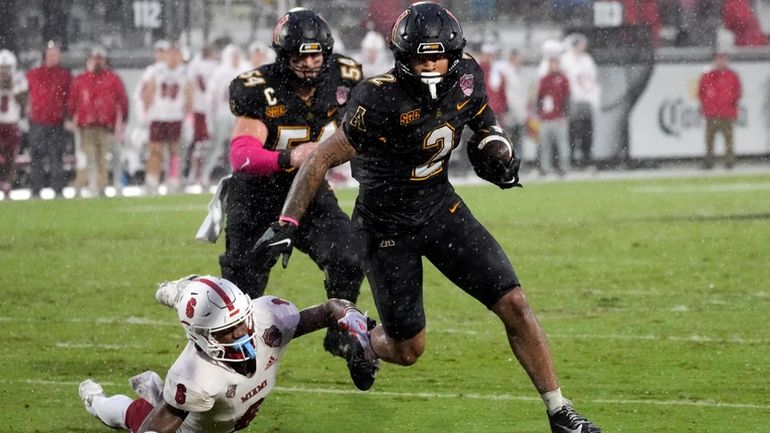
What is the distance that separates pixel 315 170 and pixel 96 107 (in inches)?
471

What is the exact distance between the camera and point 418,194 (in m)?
5.97

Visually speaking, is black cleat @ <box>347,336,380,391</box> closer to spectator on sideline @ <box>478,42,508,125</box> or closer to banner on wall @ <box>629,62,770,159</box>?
spectator on sideline @ <box>478,42,508,125</box>

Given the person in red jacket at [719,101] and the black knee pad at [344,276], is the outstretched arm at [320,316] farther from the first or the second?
the person in red jacket at [719,101]

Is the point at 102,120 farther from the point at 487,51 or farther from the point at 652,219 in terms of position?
the point at 652,219

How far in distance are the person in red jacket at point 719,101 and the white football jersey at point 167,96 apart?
22.1 feet

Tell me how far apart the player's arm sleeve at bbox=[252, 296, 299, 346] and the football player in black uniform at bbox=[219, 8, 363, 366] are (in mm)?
1222

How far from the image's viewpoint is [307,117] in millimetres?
7324

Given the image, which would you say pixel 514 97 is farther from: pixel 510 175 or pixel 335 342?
pixel 510 175

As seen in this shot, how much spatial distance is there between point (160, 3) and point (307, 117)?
492 inches

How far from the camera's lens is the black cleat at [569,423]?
18.5ft

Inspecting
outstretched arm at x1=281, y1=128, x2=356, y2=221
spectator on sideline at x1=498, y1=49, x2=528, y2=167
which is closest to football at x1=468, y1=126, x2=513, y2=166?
outstretched arm at x1=281, y1=128, x2=356, y2=221

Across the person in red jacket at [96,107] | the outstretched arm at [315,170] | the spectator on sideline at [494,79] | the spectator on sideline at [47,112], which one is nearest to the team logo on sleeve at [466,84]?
the outstretched arm at [315,170]

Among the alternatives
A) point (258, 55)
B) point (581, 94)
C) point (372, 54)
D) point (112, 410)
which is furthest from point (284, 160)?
point (581, 94)

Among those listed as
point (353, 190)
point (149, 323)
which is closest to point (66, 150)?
point (353, 190)
